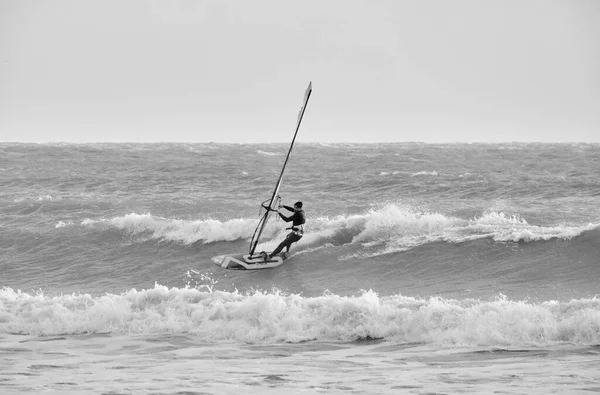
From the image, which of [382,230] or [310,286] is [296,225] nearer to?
[310,286]

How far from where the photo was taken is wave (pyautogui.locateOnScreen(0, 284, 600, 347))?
38.4 feet

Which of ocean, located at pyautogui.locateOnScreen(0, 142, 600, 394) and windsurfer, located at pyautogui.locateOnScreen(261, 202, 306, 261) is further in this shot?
windsurfer, located at pyautogui.locateOnScreen(261, 202, 306, 261)

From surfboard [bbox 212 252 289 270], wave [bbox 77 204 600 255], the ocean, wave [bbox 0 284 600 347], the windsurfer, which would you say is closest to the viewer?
the ocean

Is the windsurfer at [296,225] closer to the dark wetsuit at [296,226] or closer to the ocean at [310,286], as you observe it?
the dark wetsuit at [296,226]

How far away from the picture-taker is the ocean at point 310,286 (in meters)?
10.2

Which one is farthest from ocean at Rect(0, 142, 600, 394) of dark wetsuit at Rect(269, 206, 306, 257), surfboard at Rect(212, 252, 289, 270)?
dark wetsuit at Rect(269, 206, 306, 257)

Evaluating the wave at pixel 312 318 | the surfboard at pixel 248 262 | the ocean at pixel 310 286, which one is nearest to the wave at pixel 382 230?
the ocean at pixel 310 286

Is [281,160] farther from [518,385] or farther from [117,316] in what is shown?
[518,385]

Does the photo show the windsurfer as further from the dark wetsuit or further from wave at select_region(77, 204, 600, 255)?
wave at select_region(77, 204, 600, 255)

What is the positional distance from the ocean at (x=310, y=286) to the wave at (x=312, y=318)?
0.10 feet

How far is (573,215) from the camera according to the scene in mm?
20969

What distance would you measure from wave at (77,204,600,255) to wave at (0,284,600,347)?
13.1 feet

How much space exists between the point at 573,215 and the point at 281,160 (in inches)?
816

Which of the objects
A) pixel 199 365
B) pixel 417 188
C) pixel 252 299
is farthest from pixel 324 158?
pixel 199 365
